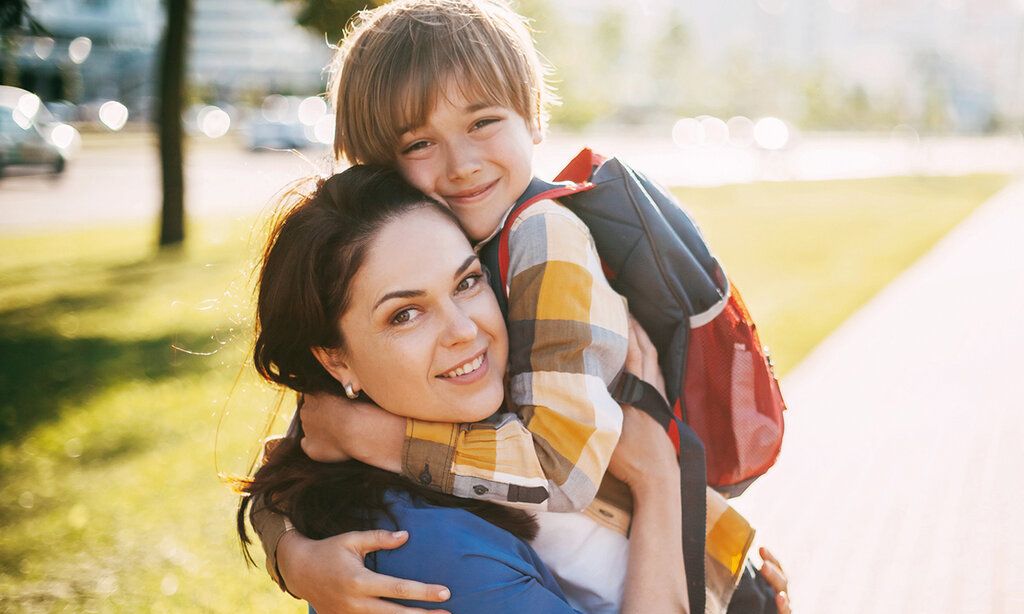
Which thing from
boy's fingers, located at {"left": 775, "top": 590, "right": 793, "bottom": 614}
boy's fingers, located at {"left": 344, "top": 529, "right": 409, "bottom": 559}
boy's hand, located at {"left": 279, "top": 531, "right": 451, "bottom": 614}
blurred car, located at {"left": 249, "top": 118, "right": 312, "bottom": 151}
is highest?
boy's fingers, located at {"left": 344, "top": 529, "right": 409, "bottom": 559}

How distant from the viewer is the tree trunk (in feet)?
41.9

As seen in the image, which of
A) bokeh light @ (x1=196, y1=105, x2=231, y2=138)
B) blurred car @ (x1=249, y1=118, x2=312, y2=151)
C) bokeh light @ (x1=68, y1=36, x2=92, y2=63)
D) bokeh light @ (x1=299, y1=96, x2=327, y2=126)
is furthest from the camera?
bokeh light @ (x1=68, y1=36, x2=92, y2=63)

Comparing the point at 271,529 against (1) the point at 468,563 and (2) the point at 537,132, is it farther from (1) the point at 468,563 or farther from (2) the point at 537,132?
(2) the point at 537,132

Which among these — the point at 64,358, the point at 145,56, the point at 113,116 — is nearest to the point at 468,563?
the point at 64,358

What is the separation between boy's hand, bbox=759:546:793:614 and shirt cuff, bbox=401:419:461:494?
1.01 meters

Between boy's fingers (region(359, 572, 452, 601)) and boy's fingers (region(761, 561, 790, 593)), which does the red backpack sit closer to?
boy's fingers (region(761, 561, 790, 593))

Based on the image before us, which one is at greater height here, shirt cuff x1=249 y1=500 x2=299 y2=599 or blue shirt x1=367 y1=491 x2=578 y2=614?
blue shirt x1=367 y1=491 x2=578 y2=614

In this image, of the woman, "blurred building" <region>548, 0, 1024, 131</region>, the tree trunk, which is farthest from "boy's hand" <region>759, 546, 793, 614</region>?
the tree trunk

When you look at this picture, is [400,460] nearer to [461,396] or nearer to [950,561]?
[461,396]

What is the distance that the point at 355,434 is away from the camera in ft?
7.00

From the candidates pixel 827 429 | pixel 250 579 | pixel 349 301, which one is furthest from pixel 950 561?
pixel 349 301

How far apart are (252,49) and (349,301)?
9684 centimetres

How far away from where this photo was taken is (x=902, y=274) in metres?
12.3

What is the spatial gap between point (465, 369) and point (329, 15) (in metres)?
7.04
